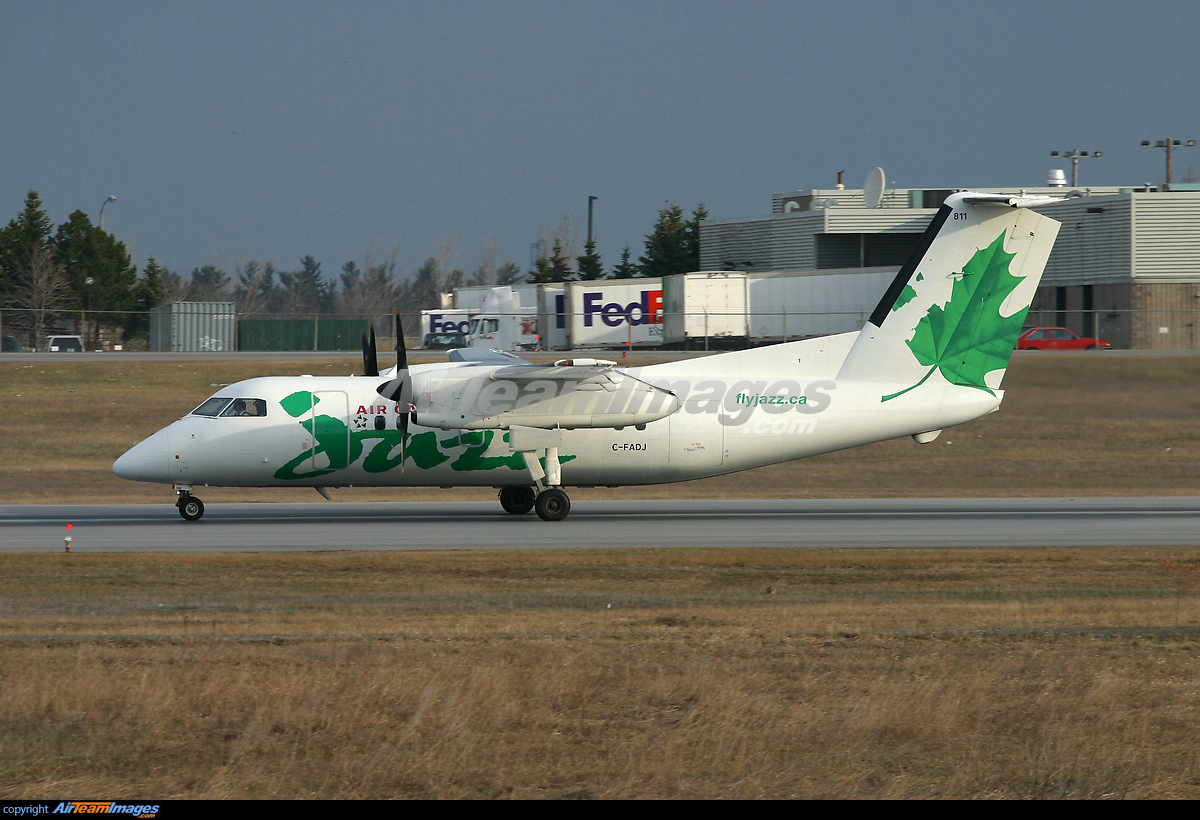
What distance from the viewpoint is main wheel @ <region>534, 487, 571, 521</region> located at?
22891mm

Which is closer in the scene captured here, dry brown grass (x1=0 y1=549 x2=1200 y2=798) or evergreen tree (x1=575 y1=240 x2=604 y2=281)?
dry brown grass (x1=0 y1=549 x2=1200 y2=798)

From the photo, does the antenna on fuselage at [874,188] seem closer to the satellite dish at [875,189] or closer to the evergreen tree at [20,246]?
the satellite dish at [875,189]

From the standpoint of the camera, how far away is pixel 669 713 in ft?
29.6

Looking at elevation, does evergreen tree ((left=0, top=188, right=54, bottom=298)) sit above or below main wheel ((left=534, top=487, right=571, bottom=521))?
above

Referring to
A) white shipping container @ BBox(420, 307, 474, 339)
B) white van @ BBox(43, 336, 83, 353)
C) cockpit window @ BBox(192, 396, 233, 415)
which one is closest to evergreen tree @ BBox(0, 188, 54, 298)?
white van @ BBox(43, 336, 83, 353)

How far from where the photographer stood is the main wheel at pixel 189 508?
22.4 meters

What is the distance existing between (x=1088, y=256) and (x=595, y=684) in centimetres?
5474

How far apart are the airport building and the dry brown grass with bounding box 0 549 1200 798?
38361mm

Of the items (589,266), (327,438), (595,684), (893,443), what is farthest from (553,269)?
(595,684)

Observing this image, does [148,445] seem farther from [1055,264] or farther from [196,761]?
[1055,264]

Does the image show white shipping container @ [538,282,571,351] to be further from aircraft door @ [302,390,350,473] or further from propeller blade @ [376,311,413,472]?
propeller blade @ [376,311,413,472]

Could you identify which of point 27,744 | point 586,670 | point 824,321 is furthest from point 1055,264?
point 27,744

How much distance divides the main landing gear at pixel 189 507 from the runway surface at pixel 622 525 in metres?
0.27

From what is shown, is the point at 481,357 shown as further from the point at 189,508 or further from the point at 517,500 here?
the point at 189,508
